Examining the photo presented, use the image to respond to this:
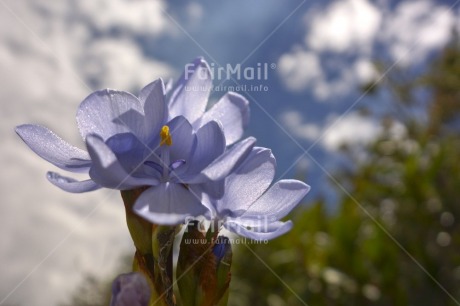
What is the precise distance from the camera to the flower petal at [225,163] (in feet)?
3.71

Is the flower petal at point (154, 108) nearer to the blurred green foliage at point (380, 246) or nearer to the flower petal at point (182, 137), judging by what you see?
the flower petal at point (182, 137)

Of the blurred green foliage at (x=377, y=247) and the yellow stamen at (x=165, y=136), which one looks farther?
the blurred green foliage at (x=377, y=247)

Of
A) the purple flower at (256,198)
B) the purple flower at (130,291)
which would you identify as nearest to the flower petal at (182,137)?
the purple flower at (256,198)

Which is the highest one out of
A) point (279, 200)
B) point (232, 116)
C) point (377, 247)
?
point (232, 116)

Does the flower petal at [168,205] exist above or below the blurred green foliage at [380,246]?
above

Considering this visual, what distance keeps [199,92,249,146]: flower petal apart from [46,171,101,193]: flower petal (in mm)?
323

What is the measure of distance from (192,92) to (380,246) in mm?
3078

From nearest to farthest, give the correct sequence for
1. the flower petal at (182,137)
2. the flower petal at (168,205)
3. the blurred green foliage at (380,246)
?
the flower petal at (168,205) < the flower petal at (182,137) < the blurred green foliage at (380,246)

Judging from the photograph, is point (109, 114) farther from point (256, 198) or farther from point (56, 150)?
point (256, 198)

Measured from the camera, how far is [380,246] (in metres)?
4.15

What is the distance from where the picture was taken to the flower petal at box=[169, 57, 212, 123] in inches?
56.4

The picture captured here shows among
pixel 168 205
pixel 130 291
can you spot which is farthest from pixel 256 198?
pixel 130 291

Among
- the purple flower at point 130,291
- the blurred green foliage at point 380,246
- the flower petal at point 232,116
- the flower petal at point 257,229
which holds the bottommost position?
the blurred green foliage at point 380,246

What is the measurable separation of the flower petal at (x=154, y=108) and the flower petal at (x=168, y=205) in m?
0.16
